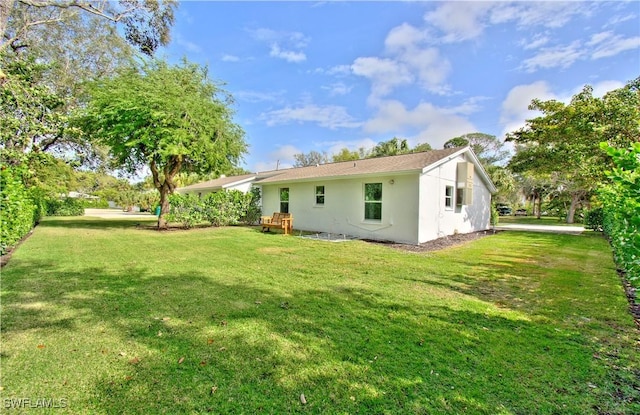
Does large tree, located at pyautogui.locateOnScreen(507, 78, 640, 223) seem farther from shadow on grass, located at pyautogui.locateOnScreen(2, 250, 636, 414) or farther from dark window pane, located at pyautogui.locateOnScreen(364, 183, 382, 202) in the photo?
shadow on grass, located at pyautogui.locateOnScreen(2, 250, 636, 414)

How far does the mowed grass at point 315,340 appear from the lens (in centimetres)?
248

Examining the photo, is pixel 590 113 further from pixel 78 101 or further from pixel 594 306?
pixel 78 101

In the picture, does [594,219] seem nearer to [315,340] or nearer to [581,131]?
[581,131]

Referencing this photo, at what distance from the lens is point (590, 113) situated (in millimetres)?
14250

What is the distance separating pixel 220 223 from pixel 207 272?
11.0m

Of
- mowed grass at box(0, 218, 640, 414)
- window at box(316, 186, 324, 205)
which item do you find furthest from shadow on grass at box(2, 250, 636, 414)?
window at box(316, 186, 324, 205)

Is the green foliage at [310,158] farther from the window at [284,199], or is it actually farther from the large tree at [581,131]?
the large tree at [581,131]

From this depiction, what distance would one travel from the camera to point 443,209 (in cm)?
1287

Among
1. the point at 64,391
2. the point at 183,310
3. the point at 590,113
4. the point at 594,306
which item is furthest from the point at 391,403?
the point at 590,113

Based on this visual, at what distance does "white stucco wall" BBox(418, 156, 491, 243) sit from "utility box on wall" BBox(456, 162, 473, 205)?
0.31 meters

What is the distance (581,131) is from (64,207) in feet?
133

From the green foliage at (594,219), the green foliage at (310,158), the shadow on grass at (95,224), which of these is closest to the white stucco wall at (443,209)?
the green foliage at (594,219)

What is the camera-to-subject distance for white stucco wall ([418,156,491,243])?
1147 centimetres

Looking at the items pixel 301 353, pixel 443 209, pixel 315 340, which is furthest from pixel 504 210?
pixel 301 353
